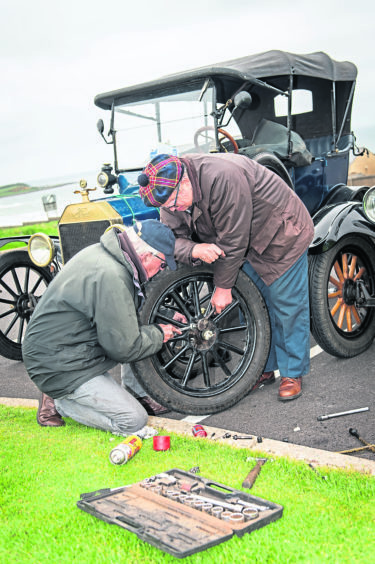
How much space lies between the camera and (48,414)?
343cm

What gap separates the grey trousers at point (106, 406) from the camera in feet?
10.4

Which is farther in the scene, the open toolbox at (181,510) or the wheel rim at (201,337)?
the wheel rim at (201,337)

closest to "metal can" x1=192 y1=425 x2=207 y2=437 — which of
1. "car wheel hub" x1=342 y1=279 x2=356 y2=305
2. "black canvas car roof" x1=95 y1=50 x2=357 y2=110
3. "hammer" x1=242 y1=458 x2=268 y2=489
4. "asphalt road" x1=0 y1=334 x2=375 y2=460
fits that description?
"asphalt road" x1=0 y1=334 x2=375 y2=460

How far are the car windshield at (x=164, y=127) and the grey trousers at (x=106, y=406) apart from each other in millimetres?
2844

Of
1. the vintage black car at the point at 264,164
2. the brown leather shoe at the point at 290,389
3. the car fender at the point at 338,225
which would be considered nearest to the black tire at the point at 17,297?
the vintage black car at the point at 264,164

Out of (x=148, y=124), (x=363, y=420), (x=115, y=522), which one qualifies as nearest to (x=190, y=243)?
(x=363, y=420)

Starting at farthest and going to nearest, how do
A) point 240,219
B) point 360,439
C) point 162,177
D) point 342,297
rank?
point 342,297 → point 240,219 → point 162,177 → point 360,439

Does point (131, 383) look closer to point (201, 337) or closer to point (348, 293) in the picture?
point (201, 337)

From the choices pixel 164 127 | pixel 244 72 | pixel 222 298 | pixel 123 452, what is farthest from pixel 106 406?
pixel 244 72

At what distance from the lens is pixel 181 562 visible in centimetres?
195

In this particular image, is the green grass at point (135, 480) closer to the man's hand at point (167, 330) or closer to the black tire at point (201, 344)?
the black tire at point (201, 344)

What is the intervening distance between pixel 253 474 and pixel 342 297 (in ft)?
7.01

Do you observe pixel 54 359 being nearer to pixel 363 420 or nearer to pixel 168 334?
pixel 168 334

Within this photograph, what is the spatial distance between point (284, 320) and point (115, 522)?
193cm
